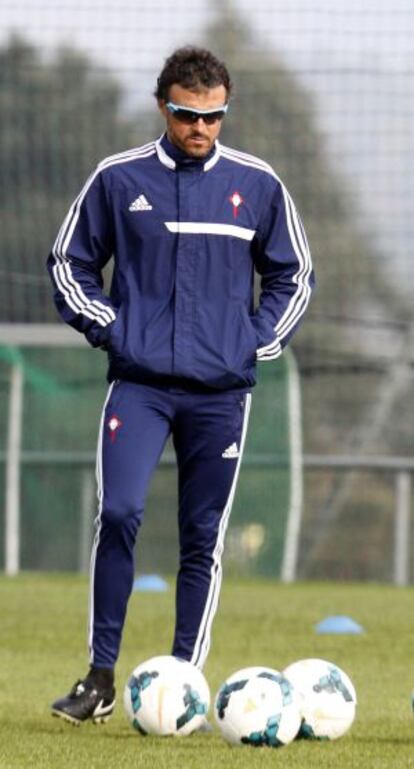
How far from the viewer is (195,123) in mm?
7102

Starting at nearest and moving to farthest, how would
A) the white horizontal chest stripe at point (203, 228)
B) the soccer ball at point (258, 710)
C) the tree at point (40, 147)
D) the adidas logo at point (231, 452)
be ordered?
the soccer ball at point (258, 710) < the white horizontal chest stripe at point (203, 228) < the adidas logo at point (231, 452) < the tree at point (40, 147)

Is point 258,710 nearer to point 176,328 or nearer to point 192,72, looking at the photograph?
point 176,328

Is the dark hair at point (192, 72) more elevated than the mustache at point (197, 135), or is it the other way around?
the dark hair at point (192, 72)

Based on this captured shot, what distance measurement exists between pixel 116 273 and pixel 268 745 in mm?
1752

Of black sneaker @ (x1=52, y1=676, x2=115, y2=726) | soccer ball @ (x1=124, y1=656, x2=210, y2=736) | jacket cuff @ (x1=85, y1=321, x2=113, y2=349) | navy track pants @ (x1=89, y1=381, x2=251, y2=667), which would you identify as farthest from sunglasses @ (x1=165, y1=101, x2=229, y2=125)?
black sneaker @ (x1=52, y1=676, x2=115, y2=726)

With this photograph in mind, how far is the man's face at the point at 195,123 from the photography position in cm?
706

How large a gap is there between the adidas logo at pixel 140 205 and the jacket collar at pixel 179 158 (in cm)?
16

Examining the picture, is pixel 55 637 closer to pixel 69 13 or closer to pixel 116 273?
pixel 116 273

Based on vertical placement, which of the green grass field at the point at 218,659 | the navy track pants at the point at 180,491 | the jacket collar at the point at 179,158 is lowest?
the green grass field at the point at 218,659

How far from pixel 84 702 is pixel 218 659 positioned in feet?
10.4

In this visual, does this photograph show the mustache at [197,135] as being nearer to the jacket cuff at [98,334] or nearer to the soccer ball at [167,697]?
the jacket cuff at [98,334]

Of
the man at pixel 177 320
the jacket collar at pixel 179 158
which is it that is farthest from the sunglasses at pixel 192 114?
the jacket collar at pixel 179 158

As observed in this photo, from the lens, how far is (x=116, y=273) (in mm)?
7262

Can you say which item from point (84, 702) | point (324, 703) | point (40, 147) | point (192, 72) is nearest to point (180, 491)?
point (84, 702)
